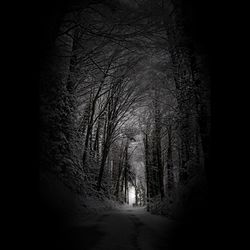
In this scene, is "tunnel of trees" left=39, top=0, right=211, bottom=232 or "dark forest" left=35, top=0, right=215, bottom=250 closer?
"dark forest" left=35, top=0, right=215, bottom=250

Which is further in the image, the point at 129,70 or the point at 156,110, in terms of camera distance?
the point at 156,110

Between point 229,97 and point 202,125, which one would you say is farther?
point 202,125

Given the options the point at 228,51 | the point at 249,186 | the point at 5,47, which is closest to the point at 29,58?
the point at 5,47

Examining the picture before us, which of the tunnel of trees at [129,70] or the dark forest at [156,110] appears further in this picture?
the tunnel of trees at [129,70]

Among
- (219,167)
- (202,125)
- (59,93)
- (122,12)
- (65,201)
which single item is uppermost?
(122,12)

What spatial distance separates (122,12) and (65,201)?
522cm

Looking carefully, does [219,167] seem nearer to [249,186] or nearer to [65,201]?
[249,186]

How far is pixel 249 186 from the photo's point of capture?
2.87 metres

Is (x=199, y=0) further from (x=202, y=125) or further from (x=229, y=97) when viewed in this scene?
(x=202, y=125)

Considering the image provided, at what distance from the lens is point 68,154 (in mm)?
8422

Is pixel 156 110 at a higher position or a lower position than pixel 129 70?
lower

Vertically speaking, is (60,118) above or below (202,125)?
above

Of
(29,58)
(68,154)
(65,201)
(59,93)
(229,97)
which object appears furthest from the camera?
(68,154)

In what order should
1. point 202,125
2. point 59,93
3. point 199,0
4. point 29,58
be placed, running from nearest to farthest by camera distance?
point 29,58 → point 199,0 → point 202,125 → point 59,93
